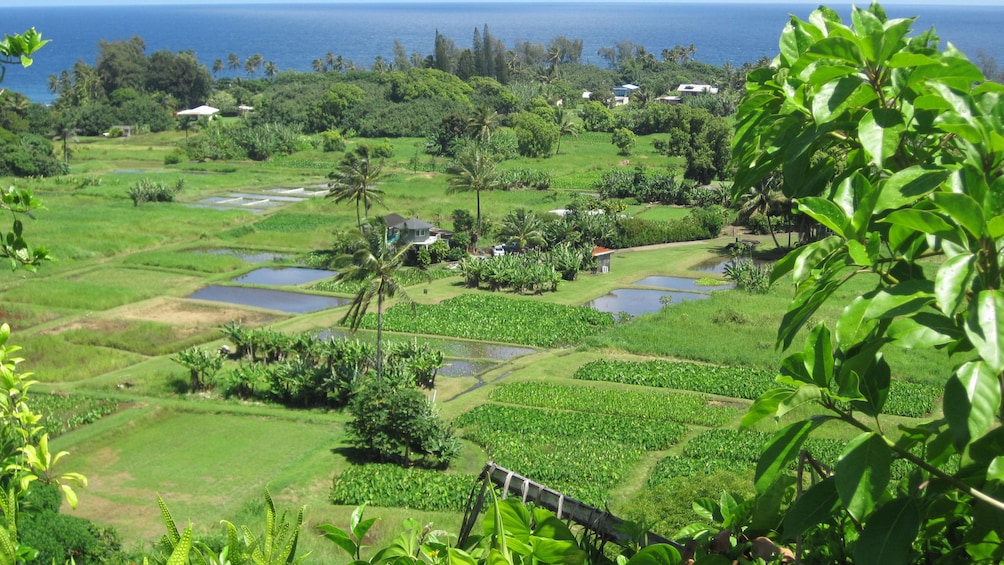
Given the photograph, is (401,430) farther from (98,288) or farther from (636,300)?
(98,288)

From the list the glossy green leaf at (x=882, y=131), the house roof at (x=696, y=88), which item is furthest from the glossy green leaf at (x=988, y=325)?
the house roof at (x=696, y=88)

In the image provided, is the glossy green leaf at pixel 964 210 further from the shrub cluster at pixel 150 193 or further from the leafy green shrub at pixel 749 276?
the shrub cluster at pixel 150 193

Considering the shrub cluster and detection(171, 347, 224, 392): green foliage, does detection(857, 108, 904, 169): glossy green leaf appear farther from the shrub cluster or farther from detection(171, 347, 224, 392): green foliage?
the shrub cluster

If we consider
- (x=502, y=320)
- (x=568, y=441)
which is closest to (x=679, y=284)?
(x=502, y=320)

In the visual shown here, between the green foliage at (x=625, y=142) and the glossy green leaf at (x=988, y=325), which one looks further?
the green foliage at (x=625, y=142)

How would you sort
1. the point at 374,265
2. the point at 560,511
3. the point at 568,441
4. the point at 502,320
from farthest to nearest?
the point at 502,320, the point at 374,265, the point at 568,441, the point at 560,511

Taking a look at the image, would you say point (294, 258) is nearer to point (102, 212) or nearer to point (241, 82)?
point (102, 212)

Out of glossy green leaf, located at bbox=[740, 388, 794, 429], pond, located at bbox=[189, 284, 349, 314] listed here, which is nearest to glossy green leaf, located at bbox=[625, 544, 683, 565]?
glossy green leaf, located at bbox=[740, 388, 794, 429]
